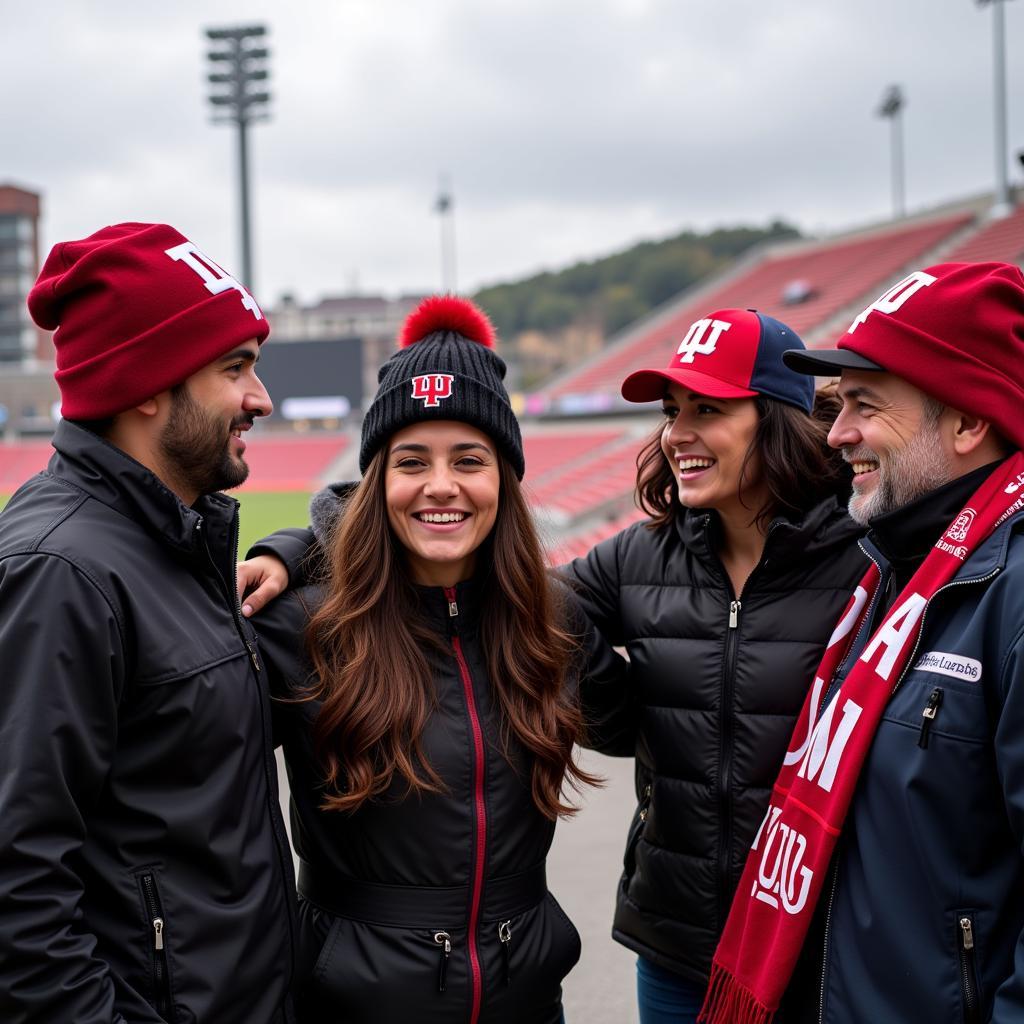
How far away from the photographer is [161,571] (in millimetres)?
1662

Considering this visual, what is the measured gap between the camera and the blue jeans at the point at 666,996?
2.26 m

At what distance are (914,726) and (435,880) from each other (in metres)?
0.93

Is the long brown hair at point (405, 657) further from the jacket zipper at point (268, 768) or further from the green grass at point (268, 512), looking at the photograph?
the green grass at point (268, 512)

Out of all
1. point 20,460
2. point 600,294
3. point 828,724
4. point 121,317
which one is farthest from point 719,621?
point 600,294

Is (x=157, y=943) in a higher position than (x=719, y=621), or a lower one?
lower

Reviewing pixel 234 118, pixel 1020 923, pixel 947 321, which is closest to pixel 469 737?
pixel 1020 923

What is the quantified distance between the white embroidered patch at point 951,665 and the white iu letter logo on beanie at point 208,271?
1.35 m

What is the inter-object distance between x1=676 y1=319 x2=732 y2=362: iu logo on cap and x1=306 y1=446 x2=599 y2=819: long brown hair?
0.51 meters

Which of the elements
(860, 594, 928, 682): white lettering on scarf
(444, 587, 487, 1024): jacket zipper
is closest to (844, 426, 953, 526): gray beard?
(860, 594, 928, 682): white lettering on scarf

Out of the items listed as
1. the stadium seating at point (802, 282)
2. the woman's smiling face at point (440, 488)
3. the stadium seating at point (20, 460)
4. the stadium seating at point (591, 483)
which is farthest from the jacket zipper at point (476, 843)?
the stadium seating at point (20, 460)

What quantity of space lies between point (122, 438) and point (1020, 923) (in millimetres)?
1693

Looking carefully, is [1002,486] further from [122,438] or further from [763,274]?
[763,274]

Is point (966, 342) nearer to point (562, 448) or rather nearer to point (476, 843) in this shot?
point (476, 843)

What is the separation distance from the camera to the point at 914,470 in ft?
6.21
